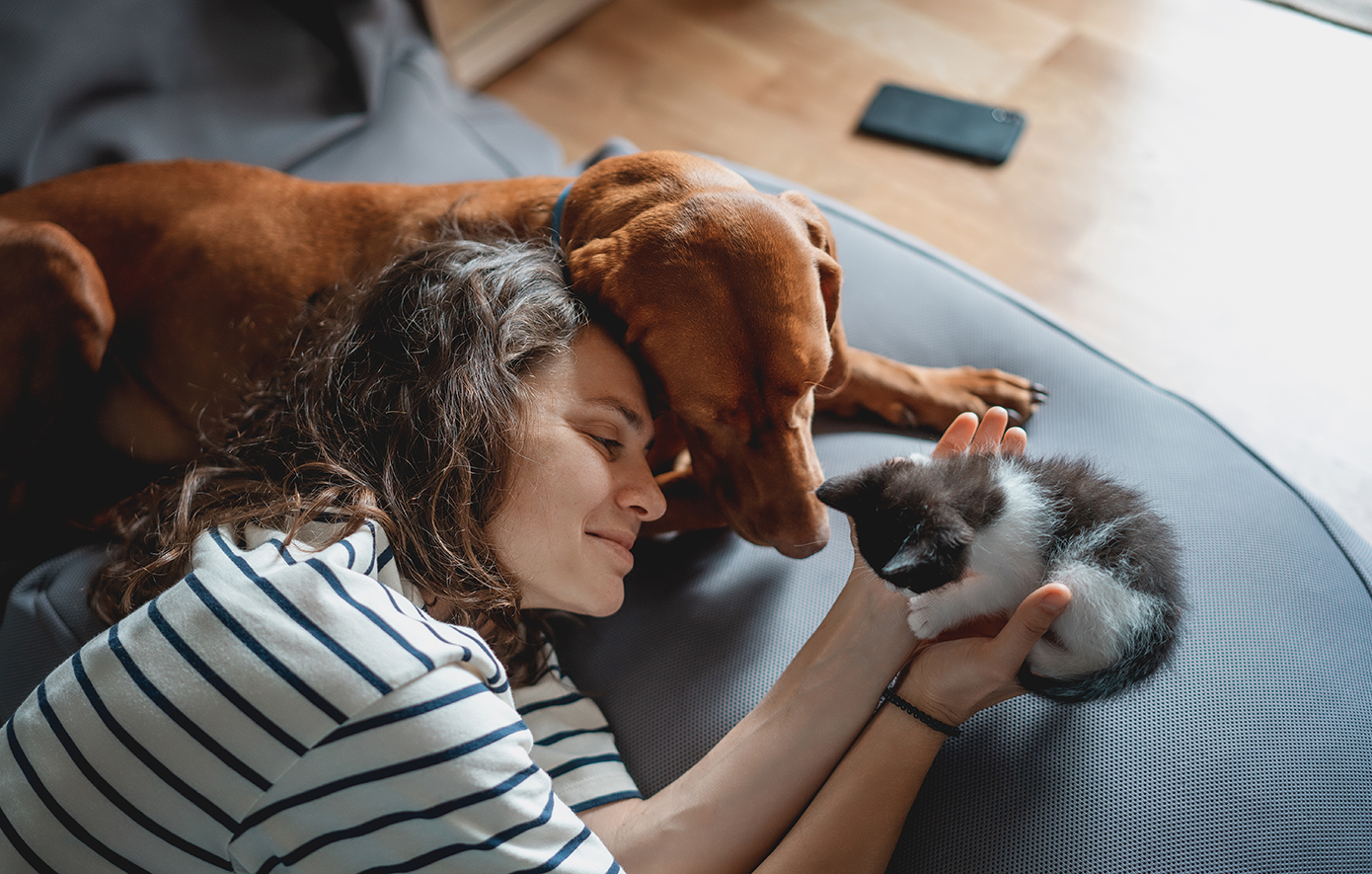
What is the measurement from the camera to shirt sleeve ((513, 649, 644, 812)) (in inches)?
56.0

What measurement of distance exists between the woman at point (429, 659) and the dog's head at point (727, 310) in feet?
0.34

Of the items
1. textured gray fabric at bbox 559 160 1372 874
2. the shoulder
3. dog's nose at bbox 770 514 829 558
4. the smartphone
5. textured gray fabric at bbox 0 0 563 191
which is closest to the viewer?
the shoulder

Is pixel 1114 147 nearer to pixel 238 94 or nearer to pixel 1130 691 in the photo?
pixel 1130 691

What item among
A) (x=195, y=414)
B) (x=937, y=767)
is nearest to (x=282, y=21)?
(x=195, y=414)

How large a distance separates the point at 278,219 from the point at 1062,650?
1.77 m

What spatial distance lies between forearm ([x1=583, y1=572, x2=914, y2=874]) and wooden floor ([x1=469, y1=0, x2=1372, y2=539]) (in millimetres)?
1140

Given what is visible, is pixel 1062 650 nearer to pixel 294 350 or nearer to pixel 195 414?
pixel 294 350

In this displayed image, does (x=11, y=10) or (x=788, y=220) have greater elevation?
(x=11, y=10)

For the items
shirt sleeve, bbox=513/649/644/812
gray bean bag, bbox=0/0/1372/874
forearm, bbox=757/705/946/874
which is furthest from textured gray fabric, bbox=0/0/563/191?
forearm, bbox=757/705/946/874

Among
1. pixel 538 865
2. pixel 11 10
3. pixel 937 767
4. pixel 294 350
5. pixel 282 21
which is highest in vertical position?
pixel 11 10

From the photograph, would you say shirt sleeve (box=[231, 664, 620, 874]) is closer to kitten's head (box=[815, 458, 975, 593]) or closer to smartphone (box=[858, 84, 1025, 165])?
kitten's head (box=[815, 458, 975, 593])

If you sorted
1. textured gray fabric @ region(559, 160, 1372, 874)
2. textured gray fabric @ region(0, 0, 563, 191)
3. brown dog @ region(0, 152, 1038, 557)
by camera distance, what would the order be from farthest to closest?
textured gray fabric @ region(0, 0, 563, 191) < brown dog @ region(0, 152, 1038, 557) < textured gray fabric @ region(559, 160, 1372, 874)

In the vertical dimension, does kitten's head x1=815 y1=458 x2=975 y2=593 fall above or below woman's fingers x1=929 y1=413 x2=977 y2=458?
above

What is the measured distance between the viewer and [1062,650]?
1.23 m
